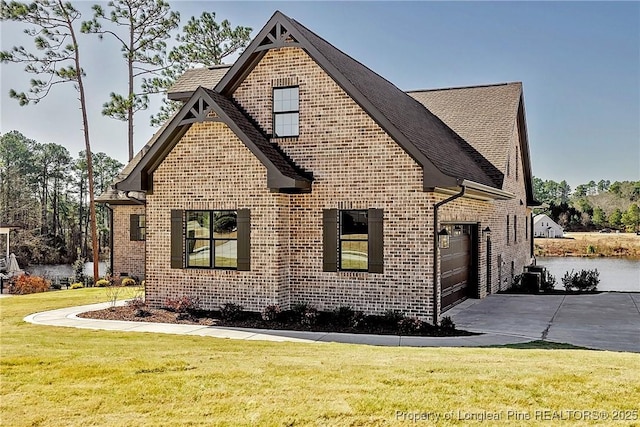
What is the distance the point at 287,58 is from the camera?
13875 millimetres

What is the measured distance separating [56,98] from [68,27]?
14.1 feet

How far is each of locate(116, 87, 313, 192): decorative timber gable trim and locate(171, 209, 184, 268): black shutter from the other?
0.98m

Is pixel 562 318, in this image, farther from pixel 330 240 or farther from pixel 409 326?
pixel 330 240

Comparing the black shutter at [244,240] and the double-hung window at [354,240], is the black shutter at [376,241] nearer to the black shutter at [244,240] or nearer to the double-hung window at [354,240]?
the double-hung window at [354,240]

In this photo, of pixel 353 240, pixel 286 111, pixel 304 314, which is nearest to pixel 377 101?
pixel 286 111

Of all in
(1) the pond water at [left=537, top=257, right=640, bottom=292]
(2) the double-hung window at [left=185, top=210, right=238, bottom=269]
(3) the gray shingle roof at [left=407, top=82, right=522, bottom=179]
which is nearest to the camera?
(2) the double-hung window at [left=185, top=210, right=238, bottom=269]

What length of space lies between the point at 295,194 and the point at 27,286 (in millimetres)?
15298

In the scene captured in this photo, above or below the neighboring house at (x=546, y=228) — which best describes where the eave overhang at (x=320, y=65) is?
A: above

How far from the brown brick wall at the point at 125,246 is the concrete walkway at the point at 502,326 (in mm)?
8601

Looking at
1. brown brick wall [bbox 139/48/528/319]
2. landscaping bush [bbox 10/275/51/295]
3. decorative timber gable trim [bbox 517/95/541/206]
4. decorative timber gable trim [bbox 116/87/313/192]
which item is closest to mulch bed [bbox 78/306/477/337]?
brown brick wall [bbox 139/48/528/319]

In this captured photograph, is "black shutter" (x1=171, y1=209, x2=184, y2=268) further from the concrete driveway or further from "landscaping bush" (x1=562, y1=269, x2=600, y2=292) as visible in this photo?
"landscaping bush" (x1=562, y1=269, x2=600, y2=292)

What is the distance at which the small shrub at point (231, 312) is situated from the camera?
42.4 ft

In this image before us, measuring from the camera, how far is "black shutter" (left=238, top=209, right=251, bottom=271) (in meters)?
13.2

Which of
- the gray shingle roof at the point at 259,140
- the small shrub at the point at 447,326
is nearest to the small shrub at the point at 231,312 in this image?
the gray shingle roof at the point at 259,140
